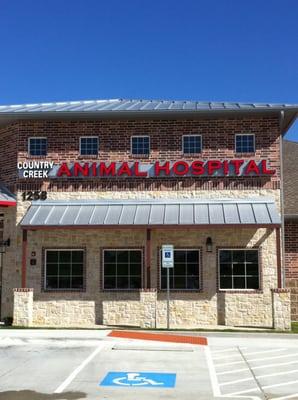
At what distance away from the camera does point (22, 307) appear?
740 inches

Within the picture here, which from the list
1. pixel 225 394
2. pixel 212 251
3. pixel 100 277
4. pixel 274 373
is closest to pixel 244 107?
pixel 212 251

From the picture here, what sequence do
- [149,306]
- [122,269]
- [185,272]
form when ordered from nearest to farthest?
1. [149,306]
2. [185,272]
3. [122,269]

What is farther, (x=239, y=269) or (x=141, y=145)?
(x=141, y=145)

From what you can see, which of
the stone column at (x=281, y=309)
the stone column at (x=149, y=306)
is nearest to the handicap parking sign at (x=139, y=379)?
the stone column at (x=149, y=306)

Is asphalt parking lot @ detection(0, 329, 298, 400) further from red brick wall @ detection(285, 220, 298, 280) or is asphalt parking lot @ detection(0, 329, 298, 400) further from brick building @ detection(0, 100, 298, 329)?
red brick wall @ detection(285, 220, 298, 280)

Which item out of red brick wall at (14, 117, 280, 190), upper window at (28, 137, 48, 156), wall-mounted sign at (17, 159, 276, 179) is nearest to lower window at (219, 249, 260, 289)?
red brick wall at (14, 117, 280, 190)

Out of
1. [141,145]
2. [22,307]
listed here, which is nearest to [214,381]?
[22,307]

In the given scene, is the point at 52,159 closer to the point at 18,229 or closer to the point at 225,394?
the point at 18,229

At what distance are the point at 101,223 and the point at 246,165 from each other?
5.54 metres

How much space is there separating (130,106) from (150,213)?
4.89 metres

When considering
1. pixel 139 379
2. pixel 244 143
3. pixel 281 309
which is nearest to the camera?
pixel 139 379

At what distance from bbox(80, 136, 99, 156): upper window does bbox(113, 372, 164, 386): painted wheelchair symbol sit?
11263 millimetres

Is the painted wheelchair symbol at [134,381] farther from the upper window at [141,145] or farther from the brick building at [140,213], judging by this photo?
the upper window at [141,145]

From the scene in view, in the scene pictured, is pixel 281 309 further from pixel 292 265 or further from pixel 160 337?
pixel 160 337
